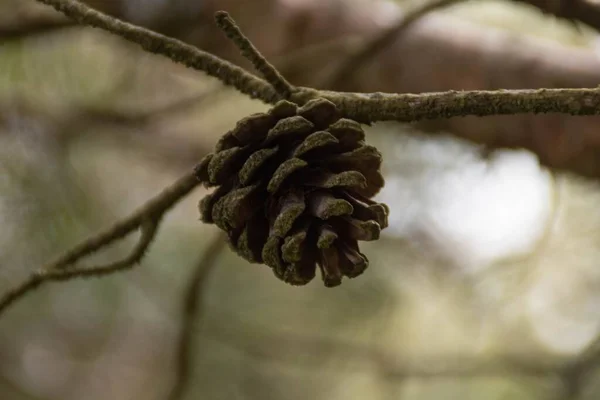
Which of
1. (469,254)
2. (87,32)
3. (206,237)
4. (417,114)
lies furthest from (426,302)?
(417,114)

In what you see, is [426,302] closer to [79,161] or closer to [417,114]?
[79,161]

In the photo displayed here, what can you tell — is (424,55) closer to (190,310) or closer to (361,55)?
(361,55)

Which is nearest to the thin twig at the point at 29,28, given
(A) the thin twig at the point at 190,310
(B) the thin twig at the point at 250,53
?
(A) the thin twig at the point at 190,310

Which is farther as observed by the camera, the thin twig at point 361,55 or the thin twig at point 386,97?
the thin twig at point 361,55

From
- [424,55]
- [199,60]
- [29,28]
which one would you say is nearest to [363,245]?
[424,55]

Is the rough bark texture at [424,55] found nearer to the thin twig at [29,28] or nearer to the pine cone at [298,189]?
the thin twig at [29,28]

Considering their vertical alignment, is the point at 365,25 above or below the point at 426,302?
above
